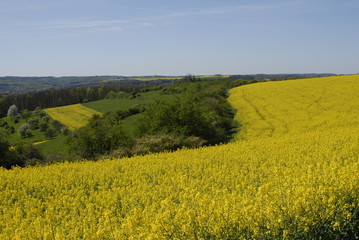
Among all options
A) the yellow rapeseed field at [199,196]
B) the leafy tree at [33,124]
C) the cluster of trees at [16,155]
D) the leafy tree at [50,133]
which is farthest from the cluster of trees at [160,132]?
the leafy tree at [33,124]

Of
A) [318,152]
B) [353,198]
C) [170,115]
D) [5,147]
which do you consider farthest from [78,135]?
[353,198]

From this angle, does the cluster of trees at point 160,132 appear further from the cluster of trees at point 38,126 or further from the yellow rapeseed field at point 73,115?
the yellow rapeseed field at point 73,115

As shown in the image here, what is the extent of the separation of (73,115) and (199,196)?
235ft

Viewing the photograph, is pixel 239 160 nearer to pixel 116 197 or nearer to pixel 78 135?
pixel 116 197

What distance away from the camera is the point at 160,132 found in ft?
91.5

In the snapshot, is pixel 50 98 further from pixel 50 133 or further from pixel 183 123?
pixel 183 123

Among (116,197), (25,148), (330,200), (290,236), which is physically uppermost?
(330,200)

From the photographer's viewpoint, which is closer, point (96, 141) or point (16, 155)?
point (16, 155)

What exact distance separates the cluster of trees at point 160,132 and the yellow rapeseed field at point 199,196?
580cm

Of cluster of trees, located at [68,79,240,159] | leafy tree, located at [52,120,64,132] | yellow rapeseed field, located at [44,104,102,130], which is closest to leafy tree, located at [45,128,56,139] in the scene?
leafy tree, located at [52,120,64,132]

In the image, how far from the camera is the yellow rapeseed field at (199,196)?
18.1ft

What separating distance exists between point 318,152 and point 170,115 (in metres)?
18.5

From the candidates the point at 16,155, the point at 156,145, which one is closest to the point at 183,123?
the point at 156,145

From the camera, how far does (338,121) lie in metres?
27.5
